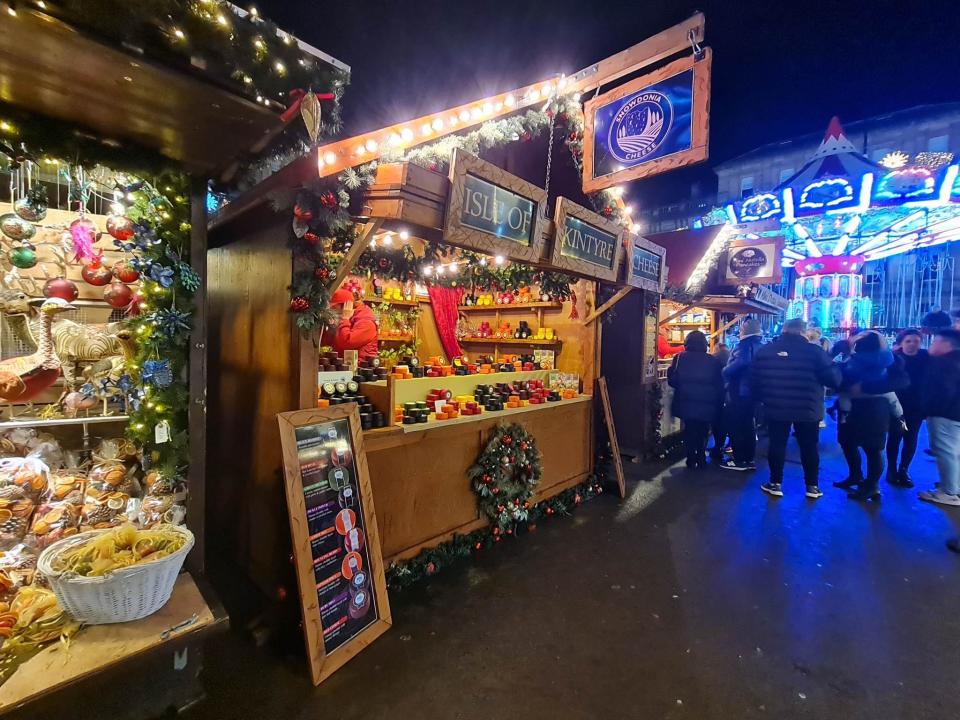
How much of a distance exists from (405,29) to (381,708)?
556 cm

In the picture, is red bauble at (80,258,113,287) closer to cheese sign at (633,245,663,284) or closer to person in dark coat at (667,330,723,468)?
cheese sign at (633,245,663,284)

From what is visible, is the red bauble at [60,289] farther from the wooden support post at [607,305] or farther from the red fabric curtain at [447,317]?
the red fabric curtain at [447,317]

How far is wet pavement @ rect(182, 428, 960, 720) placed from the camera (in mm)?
1964

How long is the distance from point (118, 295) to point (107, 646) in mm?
1764

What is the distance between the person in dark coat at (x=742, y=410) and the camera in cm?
565

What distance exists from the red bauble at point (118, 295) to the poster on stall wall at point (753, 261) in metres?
9.42

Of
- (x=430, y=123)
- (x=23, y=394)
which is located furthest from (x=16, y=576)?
(x=430, y=123)

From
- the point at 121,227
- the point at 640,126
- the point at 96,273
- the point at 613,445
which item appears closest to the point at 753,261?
the point at 613,445

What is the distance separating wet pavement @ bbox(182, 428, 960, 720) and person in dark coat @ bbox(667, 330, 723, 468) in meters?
1.95

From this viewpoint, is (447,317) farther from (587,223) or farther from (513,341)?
(587,223)

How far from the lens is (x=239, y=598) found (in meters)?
2.75

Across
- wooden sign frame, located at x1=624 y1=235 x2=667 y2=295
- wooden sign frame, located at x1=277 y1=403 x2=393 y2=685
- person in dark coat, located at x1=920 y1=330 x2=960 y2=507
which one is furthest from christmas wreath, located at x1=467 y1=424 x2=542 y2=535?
person in dark coat, located at x1=920 y1=330 x2=960 y2=507

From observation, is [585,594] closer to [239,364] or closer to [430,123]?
[239,364]

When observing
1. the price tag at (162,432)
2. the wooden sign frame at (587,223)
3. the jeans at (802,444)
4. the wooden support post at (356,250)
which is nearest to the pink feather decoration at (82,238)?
the price tag at (162,432)
